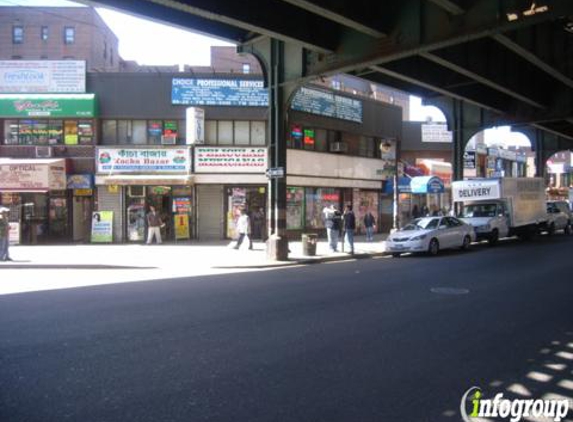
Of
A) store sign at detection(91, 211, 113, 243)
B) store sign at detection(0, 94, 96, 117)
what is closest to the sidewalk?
store sign at detection(91, 211, 113, 243)

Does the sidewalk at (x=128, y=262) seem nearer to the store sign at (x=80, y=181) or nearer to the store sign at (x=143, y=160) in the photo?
the store sign at (x=80, y=181)

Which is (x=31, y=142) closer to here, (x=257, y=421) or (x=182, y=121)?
(x=182, y=121)

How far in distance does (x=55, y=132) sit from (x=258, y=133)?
9.82 metres

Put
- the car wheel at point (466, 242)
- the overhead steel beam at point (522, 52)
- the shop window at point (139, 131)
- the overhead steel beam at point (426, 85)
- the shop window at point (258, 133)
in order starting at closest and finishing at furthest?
the overhead steel beam at point (522, 52), the overhead steel beam at point (426, 85), the car wheel at point (466, 242), the shop window at point (139, 131), the shop window at point (258, 133)

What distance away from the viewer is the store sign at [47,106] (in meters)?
23.5

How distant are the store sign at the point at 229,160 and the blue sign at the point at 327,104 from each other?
10.5ft

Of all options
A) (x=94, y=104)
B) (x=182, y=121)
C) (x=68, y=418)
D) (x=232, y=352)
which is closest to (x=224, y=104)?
(x=182, y=121)

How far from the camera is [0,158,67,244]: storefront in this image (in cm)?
2266

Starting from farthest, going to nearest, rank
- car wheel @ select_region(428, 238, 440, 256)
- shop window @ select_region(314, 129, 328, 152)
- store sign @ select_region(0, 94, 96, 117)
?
1. shop window @ select_region(314, 129, 328, 152)
2. store sign @ select_region(0, 94, 96, 117)
3. car wheel @ select_region(428, 238, 440, 256)

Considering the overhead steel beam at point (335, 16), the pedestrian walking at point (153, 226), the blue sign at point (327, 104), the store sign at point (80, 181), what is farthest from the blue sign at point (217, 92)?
the overhead steel beam at point (335, 16)

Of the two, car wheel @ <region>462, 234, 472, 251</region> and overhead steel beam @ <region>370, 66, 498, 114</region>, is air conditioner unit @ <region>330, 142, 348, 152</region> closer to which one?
overhead steel beam @ <region>370, 66, 498, 114</region>

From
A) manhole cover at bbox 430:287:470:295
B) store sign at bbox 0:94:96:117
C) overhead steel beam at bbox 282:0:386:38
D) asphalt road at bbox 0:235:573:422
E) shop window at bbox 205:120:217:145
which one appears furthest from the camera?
shop window at bbox 205:120:217:145

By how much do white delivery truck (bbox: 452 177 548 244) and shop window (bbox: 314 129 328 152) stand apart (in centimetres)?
717

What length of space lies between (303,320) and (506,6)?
952 centimetres
